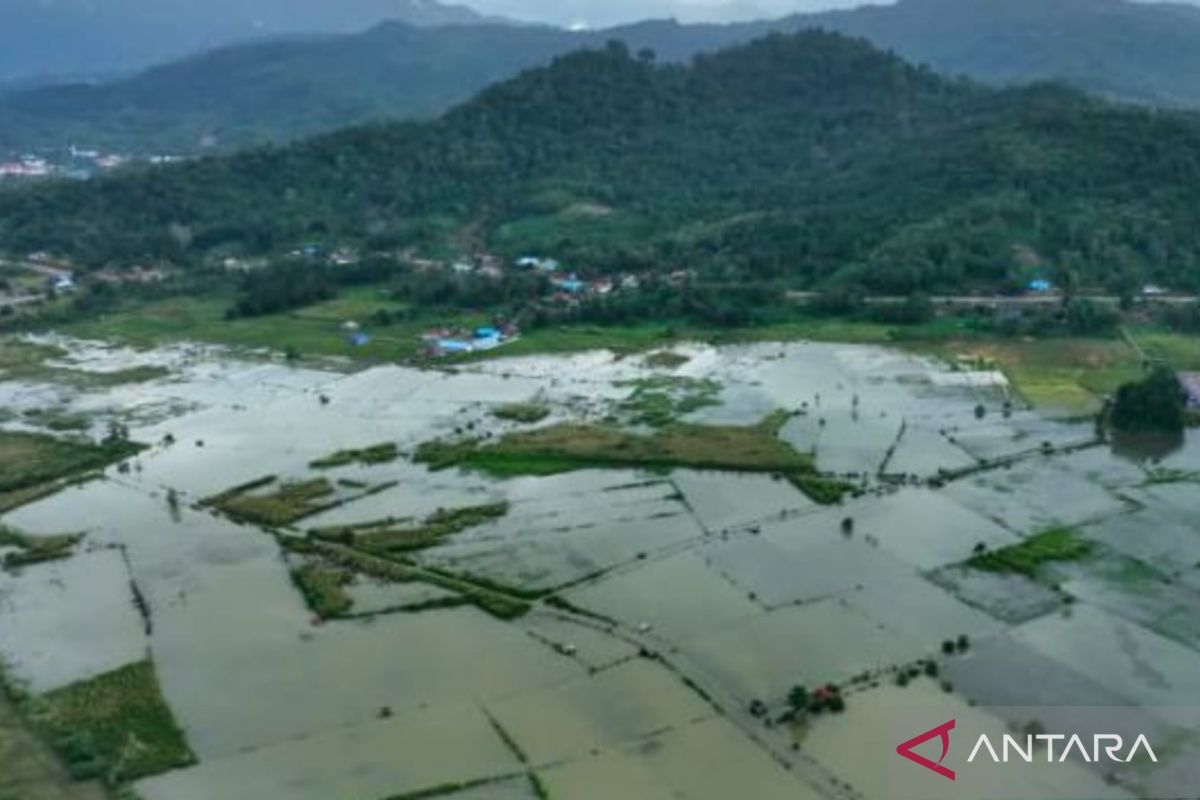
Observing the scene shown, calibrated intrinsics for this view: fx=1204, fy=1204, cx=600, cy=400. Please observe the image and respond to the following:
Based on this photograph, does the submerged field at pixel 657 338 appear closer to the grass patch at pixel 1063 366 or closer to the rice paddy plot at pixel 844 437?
the grass patch at pixel 1063 366

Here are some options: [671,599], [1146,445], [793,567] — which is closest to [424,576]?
[671,599]

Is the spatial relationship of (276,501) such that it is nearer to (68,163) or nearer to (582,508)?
(582,508)

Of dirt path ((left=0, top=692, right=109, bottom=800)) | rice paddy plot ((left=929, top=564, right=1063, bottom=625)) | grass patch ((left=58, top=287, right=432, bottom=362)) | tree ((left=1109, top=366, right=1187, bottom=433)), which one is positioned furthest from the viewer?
grass patch ((left=58, top=287, right=432, bottom=362))

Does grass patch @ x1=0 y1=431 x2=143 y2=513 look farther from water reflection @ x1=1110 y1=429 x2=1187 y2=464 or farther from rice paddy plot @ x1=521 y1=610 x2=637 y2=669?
water reflection @ x1=1110 y1=429 x2=1187 y2=464

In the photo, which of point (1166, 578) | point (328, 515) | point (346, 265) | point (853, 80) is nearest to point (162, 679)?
point (328, 515)

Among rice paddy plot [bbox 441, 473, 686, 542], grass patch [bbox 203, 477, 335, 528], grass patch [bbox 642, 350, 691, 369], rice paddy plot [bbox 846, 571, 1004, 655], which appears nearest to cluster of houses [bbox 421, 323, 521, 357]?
grass patch [bbox 642, 350, 691, 369]

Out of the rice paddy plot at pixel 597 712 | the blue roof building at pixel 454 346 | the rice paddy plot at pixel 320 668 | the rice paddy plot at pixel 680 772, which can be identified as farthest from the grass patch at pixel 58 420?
the rice paddy plot at pixel 680 772

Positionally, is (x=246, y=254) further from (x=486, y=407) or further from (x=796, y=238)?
(x=486, y=407)

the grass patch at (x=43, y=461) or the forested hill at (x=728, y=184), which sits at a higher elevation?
the forested hill at (x=728, y=184)
